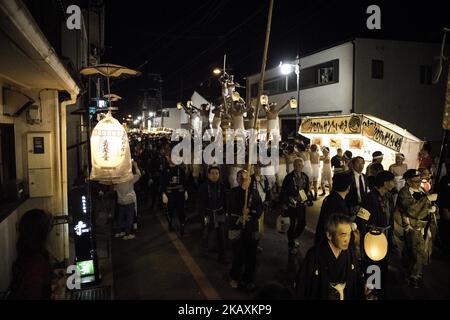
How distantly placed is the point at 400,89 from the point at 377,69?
216 centimetres

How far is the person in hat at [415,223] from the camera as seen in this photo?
6.06m

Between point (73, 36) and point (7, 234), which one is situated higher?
point (73, 36)

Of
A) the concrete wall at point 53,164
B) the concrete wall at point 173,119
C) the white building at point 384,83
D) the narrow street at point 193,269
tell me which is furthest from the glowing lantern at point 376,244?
the concrete wall at point 173,119

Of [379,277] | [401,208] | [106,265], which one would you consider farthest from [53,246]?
[401,208]

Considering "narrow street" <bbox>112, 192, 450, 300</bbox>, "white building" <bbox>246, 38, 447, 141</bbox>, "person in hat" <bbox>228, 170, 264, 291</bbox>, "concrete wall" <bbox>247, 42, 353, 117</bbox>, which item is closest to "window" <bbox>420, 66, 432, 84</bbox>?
"white building" <bbox>246, 38, 447, 141</bbox>

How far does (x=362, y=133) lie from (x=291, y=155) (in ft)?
8.85

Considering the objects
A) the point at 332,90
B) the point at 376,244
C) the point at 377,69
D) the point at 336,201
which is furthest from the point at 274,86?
the point at 376,244

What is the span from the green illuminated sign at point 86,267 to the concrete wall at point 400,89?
1841 cm

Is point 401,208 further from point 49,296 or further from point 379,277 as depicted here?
point 49,296

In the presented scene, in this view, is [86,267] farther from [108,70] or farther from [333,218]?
[333,218]

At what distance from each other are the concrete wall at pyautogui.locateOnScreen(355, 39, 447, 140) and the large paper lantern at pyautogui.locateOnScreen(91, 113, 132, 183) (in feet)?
56.8

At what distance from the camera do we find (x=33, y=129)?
260 inches

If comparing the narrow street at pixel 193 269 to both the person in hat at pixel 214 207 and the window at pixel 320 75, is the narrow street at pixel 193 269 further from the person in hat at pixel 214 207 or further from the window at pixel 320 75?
the window at pixel 320 75

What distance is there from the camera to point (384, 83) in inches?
838
